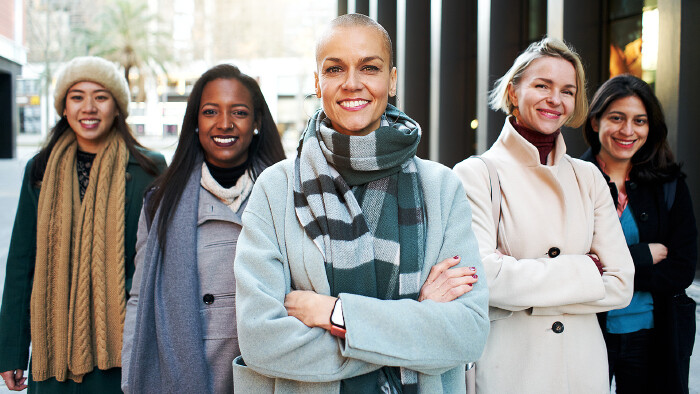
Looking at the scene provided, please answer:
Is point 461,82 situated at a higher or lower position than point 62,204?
higher

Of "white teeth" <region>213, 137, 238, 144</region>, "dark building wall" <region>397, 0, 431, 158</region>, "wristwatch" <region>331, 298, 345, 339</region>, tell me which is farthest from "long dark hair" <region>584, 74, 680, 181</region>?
"dark building wall" <region>397, 0, 431, 158</region>

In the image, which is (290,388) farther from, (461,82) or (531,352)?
(461,82)

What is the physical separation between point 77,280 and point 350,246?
1802 mm

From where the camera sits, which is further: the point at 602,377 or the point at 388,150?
the point at 602,377

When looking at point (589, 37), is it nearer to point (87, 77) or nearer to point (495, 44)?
point (495, 44)

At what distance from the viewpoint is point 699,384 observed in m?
4.20

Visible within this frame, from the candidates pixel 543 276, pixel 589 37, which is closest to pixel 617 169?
pixel 543 276

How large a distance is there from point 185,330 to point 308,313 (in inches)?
35.2

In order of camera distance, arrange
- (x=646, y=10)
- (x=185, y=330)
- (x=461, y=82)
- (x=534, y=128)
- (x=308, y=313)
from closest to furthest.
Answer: (x=308, y=313) → (x=185, y=330) → (x=534, y=128) → (x=646, y=10) → (x=461, y=82)

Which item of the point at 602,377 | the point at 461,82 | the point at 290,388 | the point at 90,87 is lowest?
the point at 602,377

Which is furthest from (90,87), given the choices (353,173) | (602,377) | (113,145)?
(602,377)

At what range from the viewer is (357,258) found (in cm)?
181

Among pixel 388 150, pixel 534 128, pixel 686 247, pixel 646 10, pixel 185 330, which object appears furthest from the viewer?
pixel 646 10

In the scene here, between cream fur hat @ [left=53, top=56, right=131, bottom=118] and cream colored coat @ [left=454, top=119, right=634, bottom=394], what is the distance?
1.92 metres
